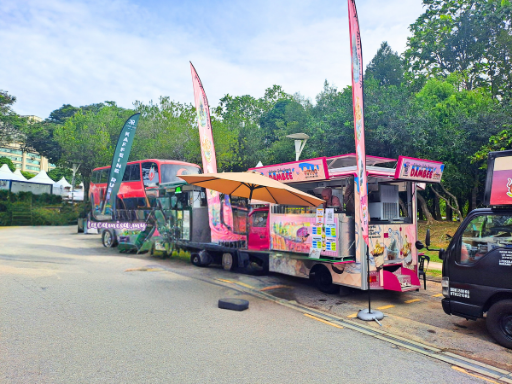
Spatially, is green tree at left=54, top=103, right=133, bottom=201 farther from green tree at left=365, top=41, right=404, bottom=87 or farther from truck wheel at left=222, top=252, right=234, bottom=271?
green tree at left=365, top=41, right=404, bottom=87

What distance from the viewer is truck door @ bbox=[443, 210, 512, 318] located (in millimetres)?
5469

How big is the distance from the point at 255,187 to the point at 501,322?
16.7 feet

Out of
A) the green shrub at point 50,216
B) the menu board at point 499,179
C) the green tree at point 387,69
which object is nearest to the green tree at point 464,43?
the green tree at point 387,69

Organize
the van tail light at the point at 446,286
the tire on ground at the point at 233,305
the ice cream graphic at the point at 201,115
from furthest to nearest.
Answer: the ice cream graphic at the point at 201,115, the tire on ground at the point at 233,305, the van tail light at the point at 446,286

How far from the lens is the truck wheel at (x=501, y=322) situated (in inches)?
210

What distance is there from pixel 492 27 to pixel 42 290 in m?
29.9

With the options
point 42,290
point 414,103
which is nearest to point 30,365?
point 42,290

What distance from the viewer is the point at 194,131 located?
2812 centimetres

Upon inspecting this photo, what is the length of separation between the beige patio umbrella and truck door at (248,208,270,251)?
1.05 metres

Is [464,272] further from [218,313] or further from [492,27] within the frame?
[492,27]

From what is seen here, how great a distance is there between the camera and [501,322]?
5453 mm

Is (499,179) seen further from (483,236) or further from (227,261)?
(227,261)

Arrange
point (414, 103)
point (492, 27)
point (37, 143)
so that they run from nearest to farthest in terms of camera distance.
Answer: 1. point (414, 103)
2. point (492, 27)
3. point (37, 143)

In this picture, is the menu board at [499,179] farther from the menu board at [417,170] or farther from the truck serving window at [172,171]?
the truck serving window at [172,171]
